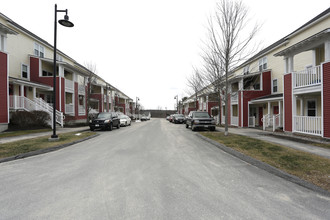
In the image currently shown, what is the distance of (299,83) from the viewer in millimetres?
11531

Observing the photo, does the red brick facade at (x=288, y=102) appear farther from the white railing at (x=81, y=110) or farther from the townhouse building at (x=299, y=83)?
the white railing at (x=81, y=110)

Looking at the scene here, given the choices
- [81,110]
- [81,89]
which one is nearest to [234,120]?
[81,110]

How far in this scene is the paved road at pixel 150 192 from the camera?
276cm

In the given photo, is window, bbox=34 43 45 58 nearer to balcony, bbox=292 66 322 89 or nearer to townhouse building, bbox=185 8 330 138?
townhouse building, bbox=185 8 330 138

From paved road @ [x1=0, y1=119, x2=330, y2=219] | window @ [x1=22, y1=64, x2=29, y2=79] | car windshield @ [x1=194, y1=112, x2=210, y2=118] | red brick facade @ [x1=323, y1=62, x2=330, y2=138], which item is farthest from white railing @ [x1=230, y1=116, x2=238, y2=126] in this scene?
window @ [x1=22, y1=64, x2=29, y2=79]

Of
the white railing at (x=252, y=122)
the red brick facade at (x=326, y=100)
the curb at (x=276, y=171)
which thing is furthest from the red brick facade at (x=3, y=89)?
the white railing at (x=252, y=122)

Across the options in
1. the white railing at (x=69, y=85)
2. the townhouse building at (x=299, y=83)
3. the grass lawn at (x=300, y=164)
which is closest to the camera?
the grass lawn at (x=300, y=164)

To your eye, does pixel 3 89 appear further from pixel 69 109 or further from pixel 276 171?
pixel 276 171

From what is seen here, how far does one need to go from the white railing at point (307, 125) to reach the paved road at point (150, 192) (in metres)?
8.10

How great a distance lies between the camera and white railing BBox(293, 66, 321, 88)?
34.0ft

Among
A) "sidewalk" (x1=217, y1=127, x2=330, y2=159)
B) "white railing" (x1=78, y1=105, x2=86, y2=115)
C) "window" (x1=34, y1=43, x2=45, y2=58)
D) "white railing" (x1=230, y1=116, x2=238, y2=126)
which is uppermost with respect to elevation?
"window" (x1=34, y1=43, x2=45, y2=58)

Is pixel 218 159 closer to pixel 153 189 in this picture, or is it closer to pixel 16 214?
pixel 153 189

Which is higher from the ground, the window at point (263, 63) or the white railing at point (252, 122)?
the window at point (263, 63)

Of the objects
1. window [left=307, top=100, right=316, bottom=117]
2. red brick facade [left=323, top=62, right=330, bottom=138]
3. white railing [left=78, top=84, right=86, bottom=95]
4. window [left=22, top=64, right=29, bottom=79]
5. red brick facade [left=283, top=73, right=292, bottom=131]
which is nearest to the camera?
red brick facade [left=323, top=62, right=330, bottom=138]
